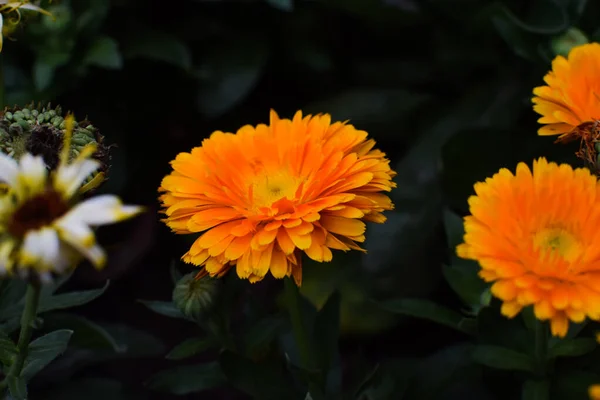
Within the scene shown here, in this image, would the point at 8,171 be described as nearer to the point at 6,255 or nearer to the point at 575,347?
the point at 6,255

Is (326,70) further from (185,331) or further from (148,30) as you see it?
(185,331)

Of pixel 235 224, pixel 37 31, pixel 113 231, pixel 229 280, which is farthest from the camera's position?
pixel 113 231

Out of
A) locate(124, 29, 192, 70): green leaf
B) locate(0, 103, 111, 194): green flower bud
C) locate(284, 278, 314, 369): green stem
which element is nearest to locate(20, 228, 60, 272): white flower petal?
locate(0, 103, 111, 194): green flower bud

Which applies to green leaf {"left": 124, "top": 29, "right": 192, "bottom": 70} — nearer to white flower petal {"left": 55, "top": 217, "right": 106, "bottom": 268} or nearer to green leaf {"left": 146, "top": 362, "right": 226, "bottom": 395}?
green leaf {"left": 146, "top": 362, "right": 226, "bottom": 395}

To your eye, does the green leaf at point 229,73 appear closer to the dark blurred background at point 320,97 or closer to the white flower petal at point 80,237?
the dark blurred background at point 320,97

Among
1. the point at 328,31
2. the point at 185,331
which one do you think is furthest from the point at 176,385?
the point at 328,31

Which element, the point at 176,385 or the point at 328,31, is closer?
the point at 176,385
